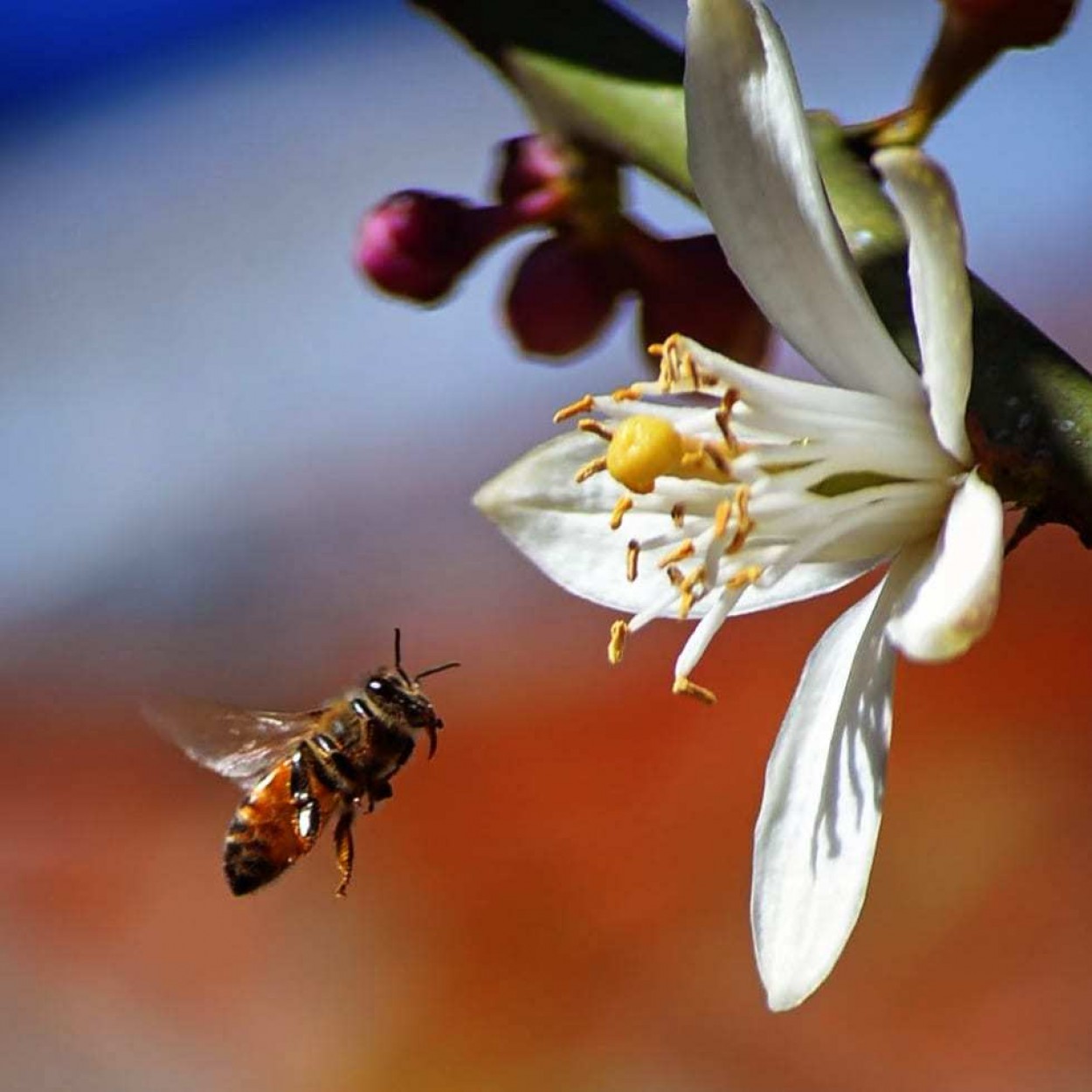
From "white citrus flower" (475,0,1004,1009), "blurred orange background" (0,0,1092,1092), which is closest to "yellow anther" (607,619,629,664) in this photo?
"white citrus flower" (475,0,1004,1009)

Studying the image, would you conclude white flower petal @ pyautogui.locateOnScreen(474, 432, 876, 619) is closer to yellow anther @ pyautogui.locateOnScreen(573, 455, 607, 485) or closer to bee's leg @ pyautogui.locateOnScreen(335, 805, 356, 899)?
yellow anther @ pyautogui.locateOnScreen(573, 455, 607, 485)

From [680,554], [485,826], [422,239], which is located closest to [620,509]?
[680,554]

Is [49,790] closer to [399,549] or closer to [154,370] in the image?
[399,549]

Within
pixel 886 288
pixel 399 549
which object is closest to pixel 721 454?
pixel 886 288

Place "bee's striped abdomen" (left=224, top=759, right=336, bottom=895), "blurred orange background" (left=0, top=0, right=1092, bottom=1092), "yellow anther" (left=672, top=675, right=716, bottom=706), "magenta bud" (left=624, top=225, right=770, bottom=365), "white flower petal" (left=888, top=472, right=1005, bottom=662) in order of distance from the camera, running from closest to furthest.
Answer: "white flower petal" (left=888, top=472, right=1005, bottom=662) → "yellow anther" (left=672, top=675, right=716, bottom=706) → "magenta bud" (left=624, top=225, right=770, bottom=365) → "bee's striped abdomen" (left=224, top=759, right=336, bottom=895) → "blurred orange background" (left=0, top=0, right=1092, bottom=1092)

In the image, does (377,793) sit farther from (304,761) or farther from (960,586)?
(960,586)

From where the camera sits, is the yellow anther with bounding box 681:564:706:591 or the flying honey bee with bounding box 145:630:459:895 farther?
the flying honey bee with bounding box 145:630:459:895
